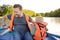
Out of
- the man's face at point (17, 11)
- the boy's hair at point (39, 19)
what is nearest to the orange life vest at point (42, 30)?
the boy's hair at point (39, 19)

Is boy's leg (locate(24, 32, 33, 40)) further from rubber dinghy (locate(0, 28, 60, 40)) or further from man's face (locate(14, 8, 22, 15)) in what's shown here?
man's face (locate(14, 8, 22, 15))

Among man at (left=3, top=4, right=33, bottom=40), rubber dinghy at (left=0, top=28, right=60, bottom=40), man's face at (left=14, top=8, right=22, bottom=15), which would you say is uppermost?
man's face at (left=14, top=8, right=22, bottom=15)

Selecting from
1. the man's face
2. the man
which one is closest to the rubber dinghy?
the man

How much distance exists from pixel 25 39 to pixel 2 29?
0.36 metres

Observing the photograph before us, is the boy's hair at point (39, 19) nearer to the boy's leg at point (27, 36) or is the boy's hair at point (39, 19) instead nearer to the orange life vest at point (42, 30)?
the orange life vest at point (42, 30)

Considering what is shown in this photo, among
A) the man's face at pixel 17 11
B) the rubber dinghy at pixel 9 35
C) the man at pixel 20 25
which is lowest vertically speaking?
the rubber dinghy at pixel 9 35

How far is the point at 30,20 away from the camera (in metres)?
1.89

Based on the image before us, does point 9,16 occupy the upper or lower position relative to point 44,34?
upper

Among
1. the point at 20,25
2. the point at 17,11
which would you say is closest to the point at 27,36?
the point at 20,25

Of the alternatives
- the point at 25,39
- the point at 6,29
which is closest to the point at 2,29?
the point at 6,29

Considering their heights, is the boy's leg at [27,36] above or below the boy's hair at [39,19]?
below

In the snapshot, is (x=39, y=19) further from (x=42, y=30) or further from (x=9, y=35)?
(x=9, y=35)

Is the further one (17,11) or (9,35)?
(9,35)

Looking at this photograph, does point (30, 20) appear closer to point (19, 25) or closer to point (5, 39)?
point (19, 25)
